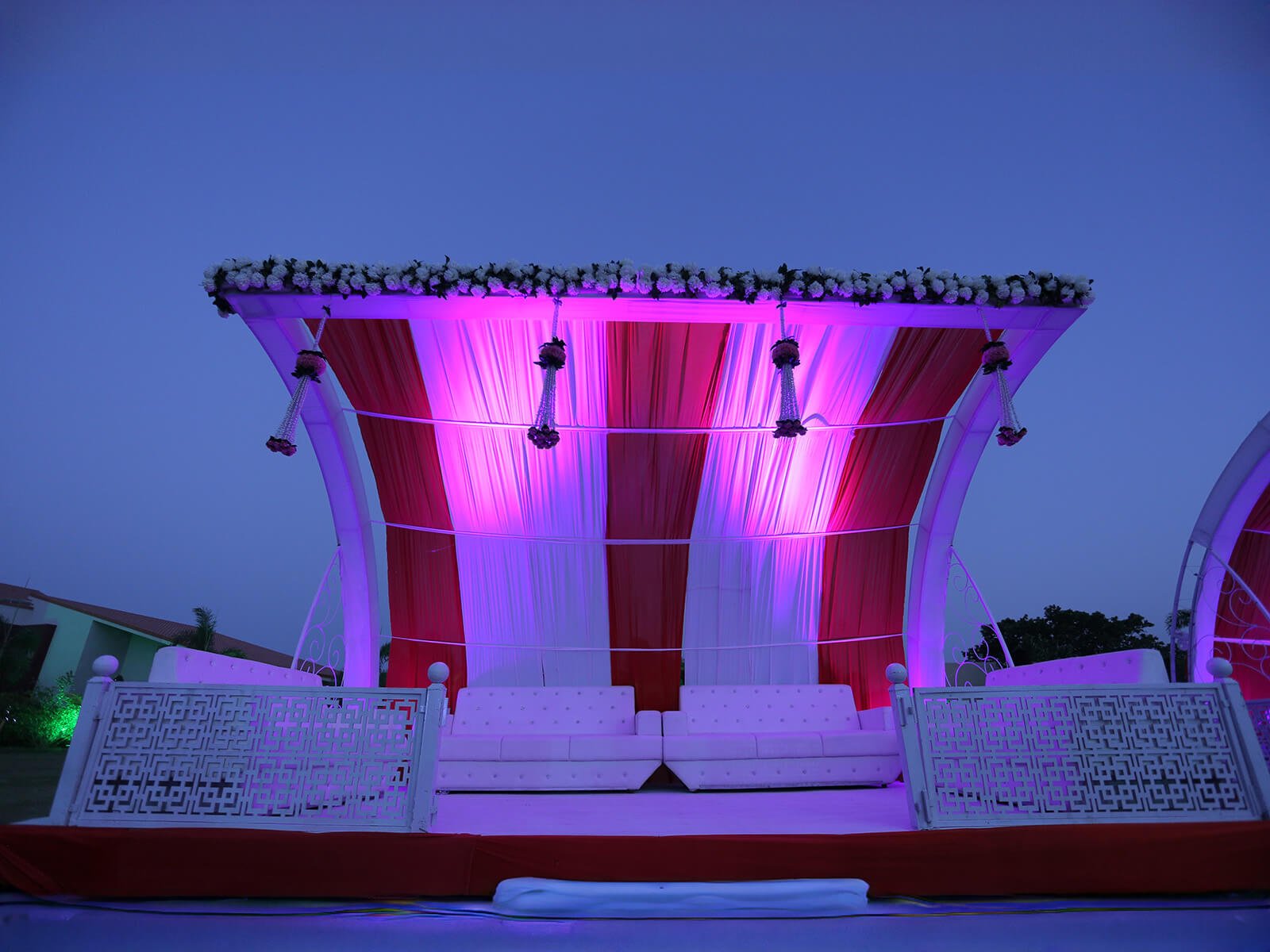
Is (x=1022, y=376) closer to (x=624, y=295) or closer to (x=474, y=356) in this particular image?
(x=624, y=295)

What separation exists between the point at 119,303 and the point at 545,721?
23270mm

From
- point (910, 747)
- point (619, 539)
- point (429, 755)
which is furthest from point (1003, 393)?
point (429, 755)

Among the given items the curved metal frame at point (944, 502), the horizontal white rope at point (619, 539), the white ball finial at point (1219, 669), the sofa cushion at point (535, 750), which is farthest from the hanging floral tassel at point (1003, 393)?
the sofa cushion at point (535, 750)

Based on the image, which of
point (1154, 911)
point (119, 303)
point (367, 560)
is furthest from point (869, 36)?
point (119, 303)

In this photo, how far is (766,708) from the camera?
20.6 feet

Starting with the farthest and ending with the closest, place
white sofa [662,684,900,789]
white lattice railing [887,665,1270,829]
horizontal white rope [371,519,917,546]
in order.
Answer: horizontal white rope [371,519,917,546] < white sofa [662,684,900,789] < white lattice railing [887,665,1270,829]

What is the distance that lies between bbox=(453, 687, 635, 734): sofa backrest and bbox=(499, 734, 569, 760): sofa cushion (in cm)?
80

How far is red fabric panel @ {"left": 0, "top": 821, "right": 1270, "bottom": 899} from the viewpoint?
2117 millimetres

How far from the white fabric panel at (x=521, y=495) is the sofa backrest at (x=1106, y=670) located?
13.3ft

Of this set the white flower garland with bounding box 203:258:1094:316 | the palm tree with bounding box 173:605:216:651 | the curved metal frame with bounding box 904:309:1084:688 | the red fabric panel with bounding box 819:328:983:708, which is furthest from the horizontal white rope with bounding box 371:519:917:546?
the palm tree with bounding box 173:605:216:651

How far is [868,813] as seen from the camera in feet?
11.4

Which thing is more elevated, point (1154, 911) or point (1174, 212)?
point (1174, 212)

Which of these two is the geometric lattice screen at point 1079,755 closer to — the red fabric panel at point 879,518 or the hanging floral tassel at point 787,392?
the hanging floral tassel at point 787,392

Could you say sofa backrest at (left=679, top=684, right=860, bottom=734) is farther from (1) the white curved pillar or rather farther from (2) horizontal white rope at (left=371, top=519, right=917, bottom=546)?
(1) the white curved pillar
